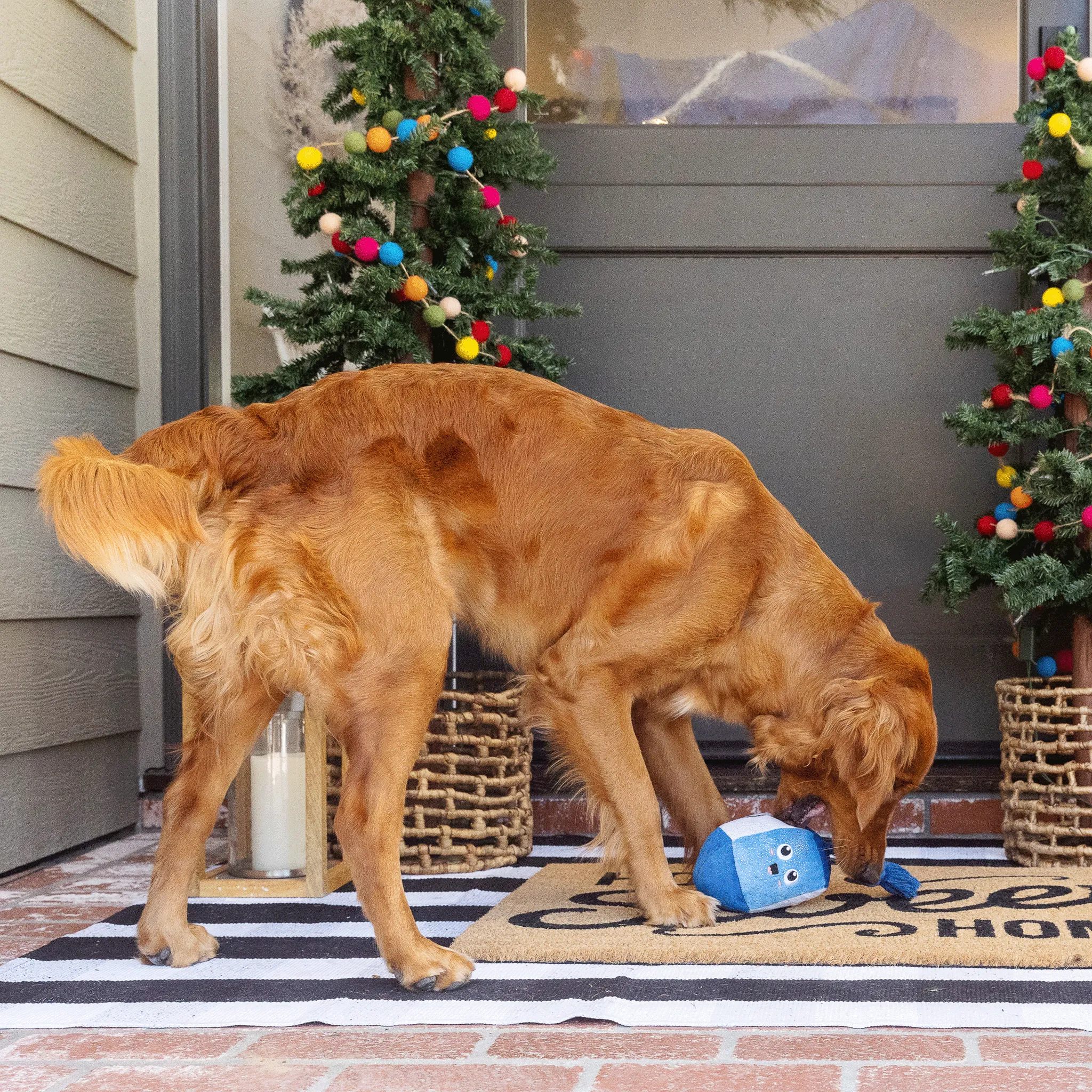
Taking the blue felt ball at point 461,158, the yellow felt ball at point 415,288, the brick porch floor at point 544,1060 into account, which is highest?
the blue felt ball at point 461,158

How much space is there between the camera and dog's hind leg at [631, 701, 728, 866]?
2.77 meters

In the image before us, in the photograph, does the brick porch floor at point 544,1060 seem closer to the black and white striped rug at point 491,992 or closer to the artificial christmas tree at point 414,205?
the black and white striped rug at point 491,992

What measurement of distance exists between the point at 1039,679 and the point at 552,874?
1.27m

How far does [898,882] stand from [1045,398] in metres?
1.17

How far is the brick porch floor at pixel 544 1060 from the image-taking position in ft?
4.97

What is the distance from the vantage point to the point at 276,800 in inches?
111

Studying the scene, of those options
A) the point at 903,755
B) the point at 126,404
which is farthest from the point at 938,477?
the point at 126,404

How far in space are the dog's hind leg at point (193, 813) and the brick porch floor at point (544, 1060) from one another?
40 cm

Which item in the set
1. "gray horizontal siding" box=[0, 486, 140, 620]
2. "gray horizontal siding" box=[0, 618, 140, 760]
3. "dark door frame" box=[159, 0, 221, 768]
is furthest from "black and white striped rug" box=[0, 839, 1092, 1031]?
"dark door frame" box=[159, 0, 221, 768]

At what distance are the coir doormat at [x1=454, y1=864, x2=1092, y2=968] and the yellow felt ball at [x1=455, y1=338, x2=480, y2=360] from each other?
121cm

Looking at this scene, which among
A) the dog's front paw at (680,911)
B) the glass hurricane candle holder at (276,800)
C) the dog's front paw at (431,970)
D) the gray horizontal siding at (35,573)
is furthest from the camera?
the gray horizontal siding at (35,573)

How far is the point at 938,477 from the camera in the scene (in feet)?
11.8

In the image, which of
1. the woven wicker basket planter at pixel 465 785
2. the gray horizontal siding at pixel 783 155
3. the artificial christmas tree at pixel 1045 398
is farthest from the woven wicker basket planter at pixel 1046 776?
the gray horizontal siding at pixel 783 155

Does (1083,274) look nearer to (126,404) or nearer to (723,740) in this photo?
(723,740)
